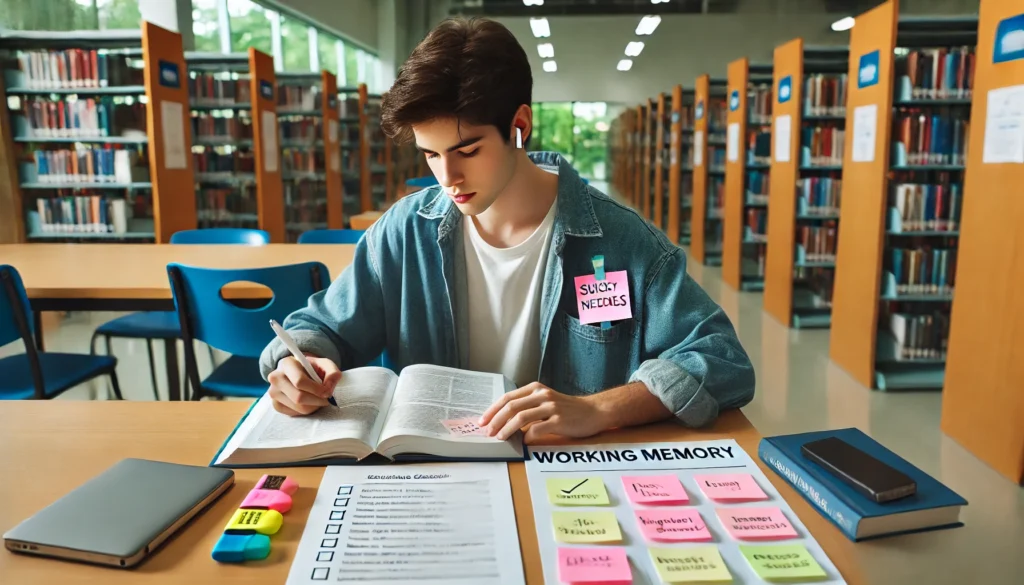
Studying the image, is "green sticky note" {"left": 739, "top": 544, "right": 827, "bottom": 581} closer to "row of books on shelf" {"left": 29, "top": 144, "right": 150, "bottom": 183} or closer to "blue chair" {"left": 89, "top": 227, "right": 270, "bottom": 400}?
"blue chair" {"left": 89, "top": 227, "right": 270, "bottom": 400}

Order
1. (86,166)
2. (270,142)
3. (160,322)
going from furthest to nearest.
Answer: (270,142) < (86,166) < (160,322)

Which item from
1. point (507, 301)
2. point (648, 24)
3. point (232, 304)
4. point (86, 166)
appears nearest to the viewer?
point (507, 301)

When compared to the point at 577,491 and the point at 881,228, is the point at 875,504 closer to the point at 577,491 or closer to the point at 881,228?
the point at 577,491

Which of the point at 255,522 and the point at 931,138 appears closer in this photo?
the point at 255,522

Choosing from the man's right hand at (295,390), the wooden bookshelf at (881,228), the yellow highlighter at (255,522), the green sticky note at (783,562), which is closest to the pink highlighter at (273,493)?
the yellow highlighter at (255,522)

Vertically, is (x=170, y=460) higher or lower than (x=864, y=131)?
lower

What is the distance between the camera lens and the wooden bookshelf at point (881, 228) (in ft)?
11.4

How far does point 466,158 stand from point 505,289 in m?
0.32

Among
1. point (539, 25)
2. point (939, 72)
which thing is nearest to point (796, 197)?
point (939, 72)

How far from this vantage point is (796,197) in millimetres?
4746

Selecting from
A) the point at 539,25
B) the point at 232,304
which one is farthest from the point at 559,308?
→ the point at 539,25

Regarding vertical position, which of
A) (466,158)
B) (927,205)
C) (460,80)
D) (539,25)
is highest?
(539,25)

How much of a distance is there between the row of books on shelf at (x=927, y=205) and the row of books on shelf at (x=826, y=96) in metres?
1.33

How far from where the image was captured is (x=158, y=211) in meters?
4.87
